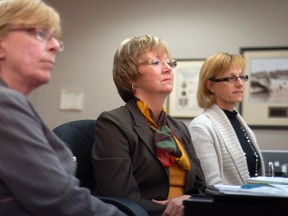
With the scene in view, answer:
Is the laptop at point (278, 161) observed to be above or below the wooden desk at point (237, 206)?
below

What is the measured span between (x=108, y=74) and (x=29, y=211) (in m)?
2.63

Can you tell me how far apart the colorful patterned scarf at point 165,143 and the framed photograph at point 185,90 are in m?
1.42

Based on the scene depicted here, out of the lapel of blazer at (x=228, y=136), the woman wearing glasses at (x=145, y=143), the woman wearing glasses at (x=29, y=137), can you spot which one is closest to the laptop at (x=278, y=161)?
the lapel of blazer at (x=228, y=136)

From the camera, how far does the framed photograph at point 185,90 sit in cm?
331

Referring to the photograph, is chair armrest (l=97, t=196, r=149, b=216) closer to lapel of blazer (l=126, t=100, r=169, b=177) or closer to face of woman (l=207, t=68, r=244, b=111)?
lapel of blazer (l=126, t=100, r=169, b=177)

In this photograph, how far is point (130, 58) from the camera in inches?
74.3

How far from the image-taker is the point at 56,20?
118 cm

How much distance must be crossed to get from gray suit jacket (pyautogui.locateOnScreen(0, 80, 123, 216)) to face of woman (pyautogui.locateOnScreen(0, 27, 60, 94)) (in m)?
0.09

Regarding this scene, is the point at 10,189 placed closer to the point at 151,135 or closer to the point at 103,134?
the point at 103,134

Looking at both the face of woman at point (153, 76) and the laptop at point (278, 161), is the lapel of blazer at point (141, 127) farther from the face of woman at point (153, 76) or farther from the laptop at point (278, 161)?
the laptop at point (278, 161)

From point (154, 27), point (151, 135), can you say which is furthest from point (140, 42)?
point (154, 27)

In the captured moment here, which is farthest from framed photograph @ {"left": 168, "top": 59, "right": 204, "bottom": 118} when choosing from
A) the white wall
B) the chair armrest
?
the chair armrest

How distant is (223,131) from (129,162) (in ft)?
2.58

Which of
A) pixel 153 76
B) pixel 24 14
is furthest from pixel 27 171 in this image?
pixel 153 76
